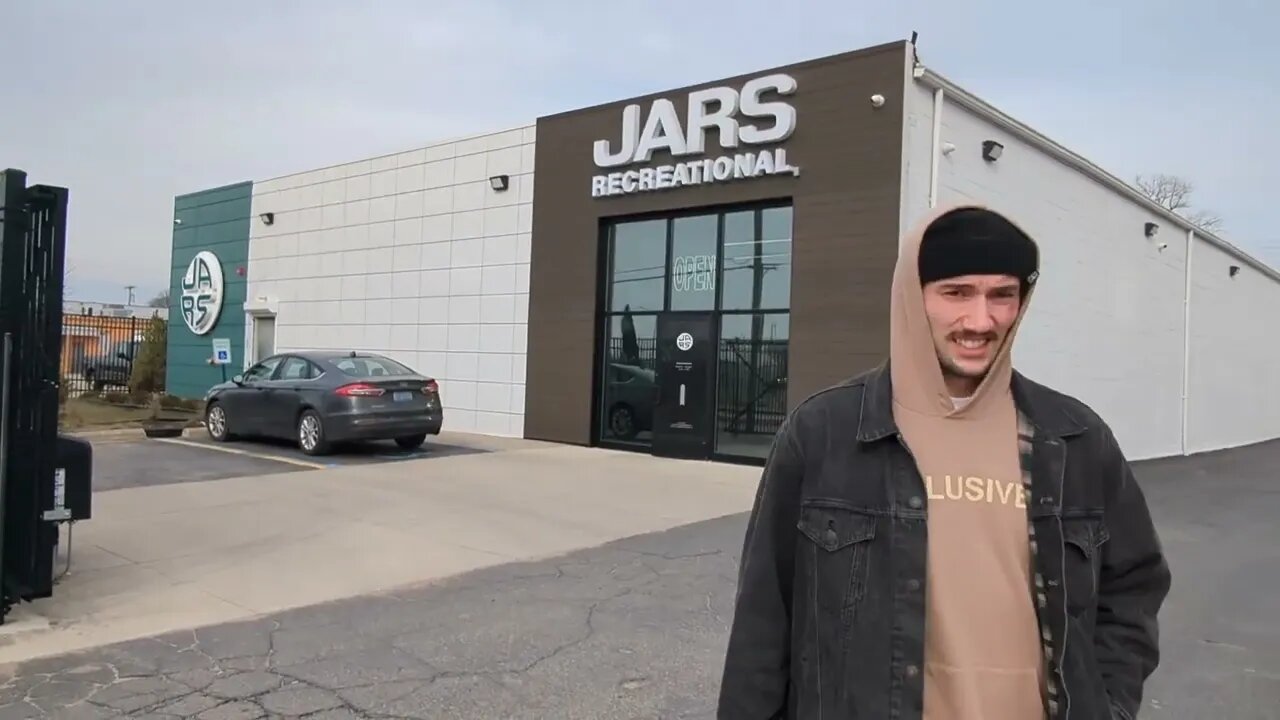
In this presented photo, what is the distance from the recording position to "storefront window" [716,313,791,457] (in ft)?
42.9

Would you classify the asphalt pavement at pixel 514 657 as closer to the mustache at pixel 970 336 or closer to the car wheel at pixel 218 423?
the mustache at pixel 970 336

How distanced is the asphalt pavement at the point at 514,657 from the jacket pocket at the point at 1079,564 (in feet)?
8.78

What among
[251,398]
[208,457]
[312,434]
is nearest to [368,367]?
[312,434]

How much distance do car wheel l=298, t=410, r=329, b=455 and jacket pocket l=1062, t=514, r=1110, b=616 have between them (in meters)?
11.9

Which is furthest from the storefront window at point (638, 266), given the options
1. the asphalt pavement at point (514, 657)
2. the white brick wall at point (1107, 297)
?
the asphalt pavement at point (514, 657)

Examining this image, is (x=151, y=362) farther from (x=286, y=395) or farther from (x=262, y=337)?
(x=286, y=395)

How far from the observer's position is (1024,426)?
186 cm

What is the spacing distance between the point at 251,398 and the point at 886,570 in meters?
13.6

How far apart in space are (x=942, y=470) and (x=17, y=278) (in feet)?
17.6

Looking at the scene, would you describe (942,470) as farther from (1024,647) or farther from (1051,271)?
(1051,271)

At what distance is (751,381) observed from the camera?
13.4 metres

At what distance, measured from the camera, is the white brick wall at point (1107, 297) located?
13094mm

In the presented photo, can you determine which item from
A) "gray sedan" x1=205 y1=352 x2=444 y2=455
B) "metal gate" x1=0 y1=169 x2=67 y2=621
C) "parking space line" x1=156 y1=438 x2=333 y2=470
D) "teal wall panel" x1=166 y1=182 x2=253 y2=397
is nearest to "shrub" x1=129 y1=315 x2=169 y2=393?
"teal wall panel" x1=166 y1=182 x2=253 y2=397

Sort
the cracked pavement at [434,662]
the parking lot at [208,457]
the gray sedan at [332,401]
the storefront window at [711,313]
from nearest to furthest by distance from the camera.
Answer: the cracked pavement at [434,662], the parking lot at [208,457], the gray sedan at [332,401], the storefront window at [711,313]
